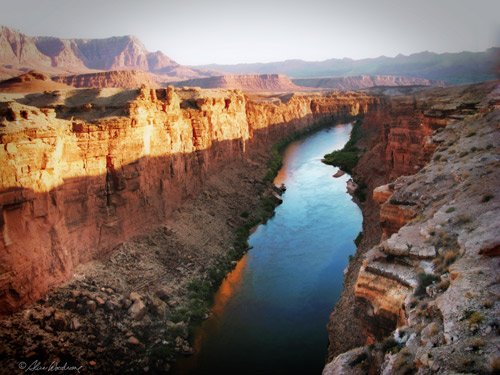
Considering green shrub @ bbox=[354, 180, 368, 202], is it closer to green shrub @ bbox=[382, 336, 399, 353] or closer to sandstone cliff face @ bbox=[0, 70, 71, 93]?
green shrub @ bbox=[382, 336, 399, 353]

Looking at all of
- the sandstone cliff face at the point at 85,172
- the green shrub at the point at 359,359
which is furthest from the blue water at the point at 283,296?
the green shrub at the point at 359,359

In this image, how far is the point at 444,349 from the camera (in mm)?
5512

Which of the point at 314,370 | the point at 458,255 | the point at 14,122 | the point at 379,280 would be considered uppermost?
the point at 14,122

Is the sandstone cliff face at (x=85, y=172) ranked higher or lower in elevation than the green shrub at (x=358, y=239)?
higher

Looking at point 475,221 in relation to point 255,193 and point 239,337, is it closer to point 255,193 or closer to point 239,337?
point 239,337

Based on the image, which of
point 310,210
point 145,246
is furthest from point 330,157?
point 145,246

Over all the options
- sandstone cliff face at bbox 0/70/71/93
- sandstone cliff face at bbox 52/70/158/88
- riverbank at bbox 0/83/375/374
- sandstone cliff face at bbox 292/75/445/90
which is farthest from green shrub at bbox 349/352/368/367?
sandstone cliff face at bbox 292/75/445/90

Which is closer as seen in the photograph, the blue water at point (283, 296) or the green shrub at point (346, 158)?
the blue water at point (283, 296)

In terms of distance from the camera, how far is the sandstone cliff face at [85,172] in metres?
13.1

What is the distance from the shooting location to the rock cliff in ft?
18.6

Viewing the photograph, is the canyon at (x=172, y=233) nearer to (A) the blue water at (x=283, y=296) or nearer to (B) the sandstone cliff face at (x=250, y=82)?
(A) the blue water at (x=283, y=296)

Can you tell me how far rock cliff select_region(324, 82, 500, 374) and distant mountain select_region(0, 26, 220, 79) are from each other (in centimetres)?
7323

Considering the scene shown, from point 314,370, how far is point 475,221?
8.87m

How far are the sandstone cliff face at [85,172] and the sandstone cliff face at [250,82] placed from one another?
10303 centimetres
